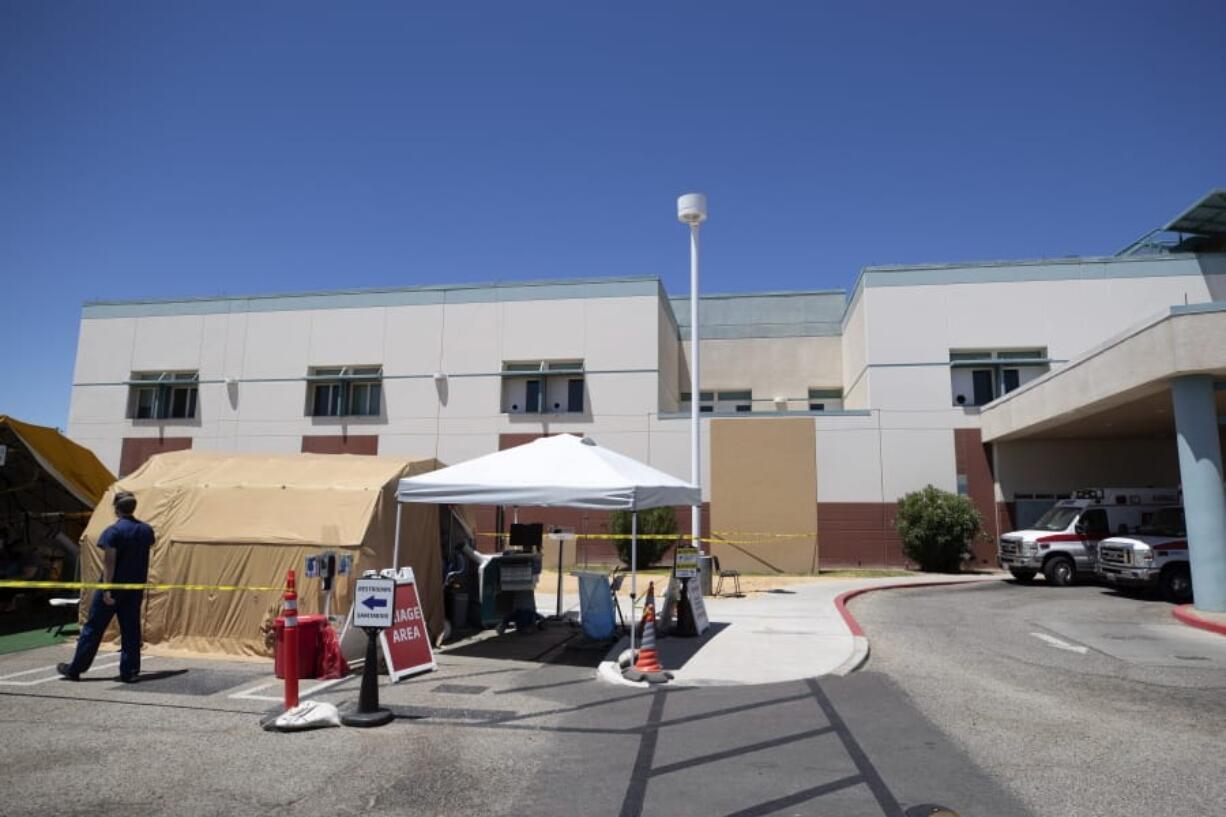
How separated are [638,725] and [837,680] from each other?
119 inches

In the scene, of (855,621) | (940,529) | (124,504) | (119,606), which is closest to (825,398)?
(940,529)

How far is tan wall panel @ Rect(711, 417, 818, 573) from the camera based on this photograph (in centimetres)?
2648

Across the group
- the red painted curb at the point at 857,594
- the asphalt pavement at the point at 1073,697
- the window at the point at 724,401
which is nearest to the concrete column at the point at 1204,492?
the asphalt pavement at the point at 1073,697

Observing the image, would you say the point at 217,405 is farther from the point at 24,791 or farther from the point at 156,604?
the point at 24,791

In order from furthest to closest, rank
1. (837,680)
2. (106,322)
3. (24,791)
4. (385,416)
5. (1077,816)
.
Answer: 1. (106,322)
2. (385,416)
3. (837,680)
4. (24,791)
5. (1077,816)

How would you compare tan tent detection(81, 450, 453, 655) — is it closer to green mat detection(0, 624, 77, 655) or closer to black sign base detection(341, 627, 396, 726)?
green mat detection(0, 624, 77, 655)

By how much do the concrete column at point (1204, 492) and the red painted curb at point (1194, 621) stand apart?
1.16ft

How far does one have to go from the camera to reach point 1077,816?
4781 millimetres

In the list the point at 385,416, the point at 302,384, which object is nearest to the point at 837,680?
the point at 385,416

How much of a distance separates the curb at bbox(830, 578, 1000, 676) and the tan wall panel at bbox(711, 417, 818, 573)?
216 inches

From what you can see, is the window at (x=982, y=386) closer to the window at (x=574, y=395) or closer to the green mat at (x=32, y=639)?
the window at (x=574, y=395)

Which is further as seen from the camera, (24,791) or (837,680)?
(837,680)

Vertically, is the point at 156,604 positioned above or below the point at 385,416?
below

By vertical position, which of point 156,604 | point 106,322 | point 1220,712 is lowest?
point 1220,712
